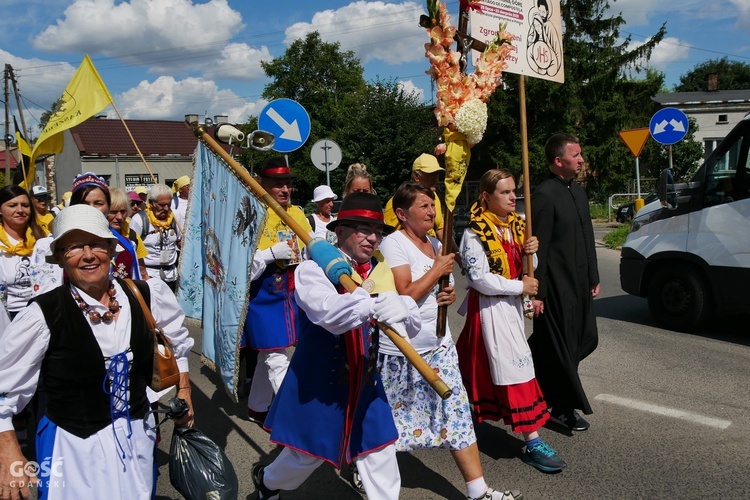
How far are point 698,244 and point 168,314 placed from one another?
6.29m

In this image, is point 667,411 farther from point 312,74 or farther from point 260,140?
point 312,74

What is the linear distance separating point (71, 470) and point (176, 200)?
721cm

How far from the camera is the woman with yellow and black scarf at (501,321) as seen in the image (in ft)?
13.5

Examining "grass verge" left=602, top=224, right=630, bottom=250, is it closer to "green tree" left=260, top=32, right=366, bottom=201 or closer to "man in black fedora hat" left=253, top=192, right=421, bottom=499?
"man in black fedora hat" left=253, top=192, right=421, bottom=499

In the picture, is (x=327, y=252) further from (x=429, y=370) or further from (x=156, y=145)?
(x=156, y=145)

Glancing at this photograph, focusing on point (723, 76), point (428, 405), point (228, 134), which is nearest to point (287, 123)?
point (228, 134)

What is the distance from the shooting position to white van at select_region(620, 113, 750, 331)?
6.81m

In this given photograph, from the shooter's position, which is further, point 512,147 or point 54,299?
point 512,147

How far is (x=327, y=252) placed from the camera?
278cm

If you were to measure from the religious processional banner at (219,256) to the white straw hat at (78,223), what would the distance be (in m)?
1.06

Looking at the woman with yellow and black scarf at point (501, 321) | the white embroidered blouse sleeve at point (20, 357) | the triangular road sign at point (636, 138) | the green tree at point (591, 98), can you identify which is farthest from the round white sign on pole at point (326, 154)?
the green tree at point (591, 98)

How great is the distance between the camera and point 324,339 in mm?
3066

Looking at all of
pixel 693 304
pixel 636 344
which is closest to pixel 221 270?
pixel 636 344

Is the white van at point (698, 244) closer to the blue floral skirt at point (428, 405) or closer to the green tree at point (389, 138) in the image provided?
the blue floral skirt at point (428, 405)
